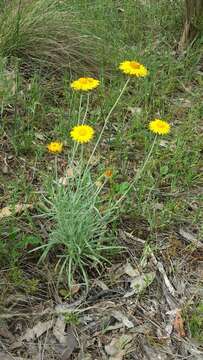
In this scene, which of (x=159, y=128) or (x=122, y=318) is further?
(x=159, y=128)

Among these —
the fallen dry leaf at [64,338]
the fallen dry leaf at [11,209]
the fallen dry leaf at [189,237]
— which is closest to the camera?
the fallen dry leaf at [64,338]

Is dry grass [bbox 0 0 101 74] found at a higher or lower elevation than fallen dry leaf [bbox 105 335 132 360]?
higher

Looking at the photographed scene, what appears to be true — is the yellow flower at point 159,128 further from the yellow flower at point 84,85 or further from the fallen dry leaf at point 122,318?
the fallen dry leaf at point 122,318

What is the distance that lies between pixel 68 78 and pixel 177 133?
86 centimetres

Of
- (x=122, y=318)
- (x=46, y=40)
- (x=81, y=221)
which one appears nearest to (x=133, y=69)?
(x=81, y=221)

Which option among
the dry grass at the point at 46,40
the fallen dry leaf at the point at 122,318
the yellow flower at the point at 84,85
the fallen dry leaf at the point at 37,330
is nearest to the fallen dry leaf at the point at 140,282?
the fallen dry leaf at the point at 122,318

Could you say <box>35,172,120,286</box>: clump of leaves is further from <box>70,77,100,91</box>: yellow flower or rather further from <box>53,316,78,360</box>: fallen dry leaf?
<box>70,77,100,91</box>: yellow flower

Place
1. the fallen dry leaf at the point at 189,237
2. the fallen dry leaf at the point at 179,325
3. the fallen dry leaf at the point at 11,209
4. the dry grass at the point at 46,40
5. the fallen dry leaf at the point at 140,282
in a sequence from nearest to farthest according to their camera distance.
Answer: the fallen dry leaf at the point at 179,325
the fallen dry leaf at the point at 140,282
the fallen dry leaf at the point at 11,209
the fallen dry leaf at the point at 189,237
the dry grass at the point at 46,40

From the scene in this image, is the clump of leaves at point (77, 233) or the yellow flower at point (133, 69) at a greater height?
the yellow flower at point (133, 69)

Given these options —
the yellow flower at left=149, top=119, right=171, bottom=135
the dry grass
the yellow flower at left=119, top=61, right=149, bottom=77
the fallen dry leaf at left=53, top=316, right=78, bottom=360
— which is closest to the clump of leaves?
the fallen dry leaf at left=53, top=316, right=78, bottom=360

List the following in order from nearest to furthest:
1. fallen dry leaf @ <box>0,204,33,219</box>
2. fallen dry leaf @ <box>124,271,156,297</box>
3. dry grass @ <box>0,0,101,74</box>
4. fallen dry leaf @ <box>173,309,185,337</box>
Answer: fallen dry leaf @ <box>173,309,185,337</box>, fallen dry leaf @ <box>124,271,156,297</box>, fallen dry leaf @ <box>0,204,33,219</box>, dry grass @ <box>0,0,101,74</box>

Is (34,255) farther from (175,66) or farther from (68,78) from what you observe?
(175,66)

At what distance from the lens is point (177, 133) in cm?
329

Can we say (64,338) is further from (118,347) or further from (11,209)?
(11,209)
